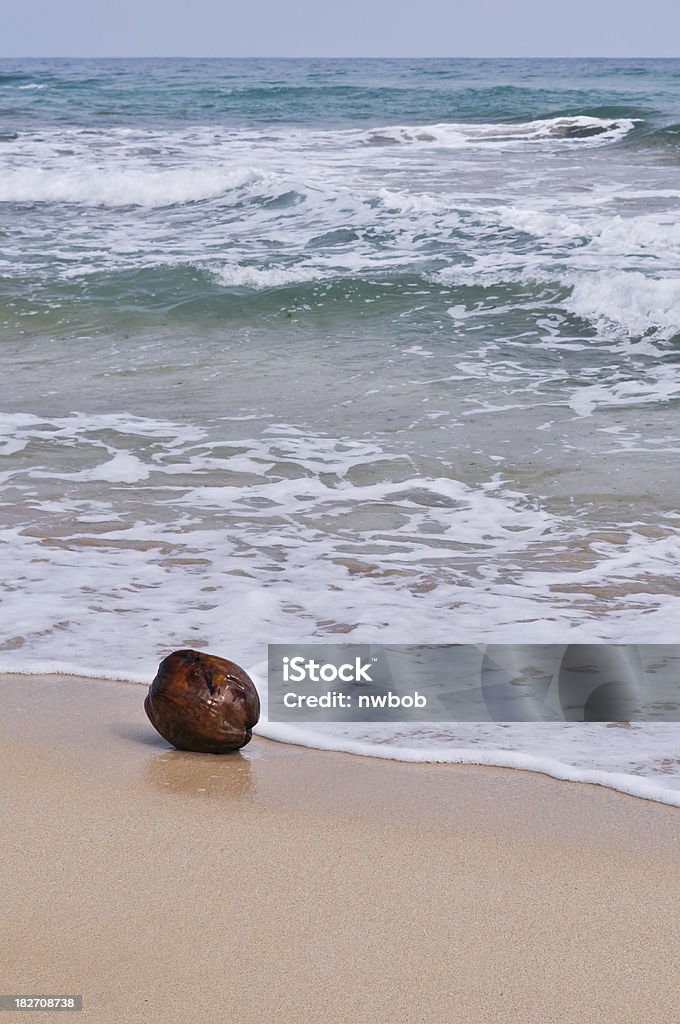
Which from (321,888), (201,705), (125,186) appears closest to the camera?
(321,888)

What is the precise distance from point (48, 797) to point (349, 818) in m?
0.75

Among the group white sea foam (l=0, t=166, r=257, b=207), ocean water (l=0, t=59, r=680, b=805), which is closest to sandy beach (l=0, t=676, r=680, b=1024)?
ocean water (l=0, t=59, r=680, b=805)

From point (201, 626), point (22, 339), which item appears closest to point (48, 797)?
point (201, 626)

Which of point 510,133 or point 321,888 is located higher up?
point 510,133

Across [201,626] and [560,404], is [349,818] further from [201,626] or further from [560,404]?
[560,404]

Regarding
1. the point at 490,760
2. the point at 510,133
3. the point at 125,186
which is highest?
the point at 510,133

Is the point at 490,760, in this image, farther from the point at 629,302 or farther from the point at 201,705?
the point at 629,302
